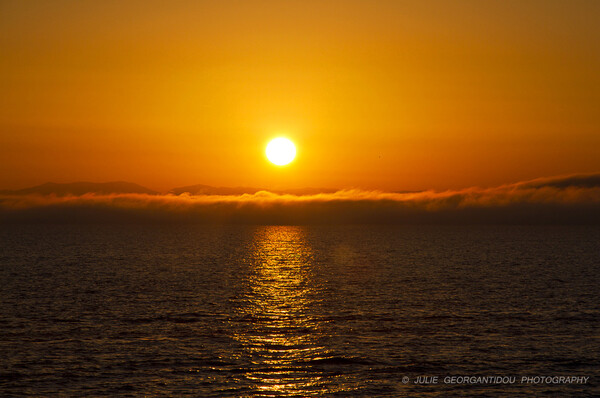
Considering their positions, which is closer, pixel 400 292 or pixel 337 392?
pixel 337 392

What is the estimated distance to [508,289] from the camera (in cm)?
11806

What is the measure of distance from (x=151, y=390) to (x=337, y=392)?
15245mm

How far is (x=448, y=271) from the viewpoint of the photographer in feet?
520

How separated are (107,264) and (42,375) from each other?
127 metres

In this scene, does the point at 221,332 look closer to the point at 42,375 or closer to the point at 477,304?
the point at 42,375

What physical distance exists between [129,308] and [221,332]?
2447 cm

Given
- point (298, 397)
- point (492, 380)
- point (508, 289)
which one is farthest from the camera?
point (508, 289)

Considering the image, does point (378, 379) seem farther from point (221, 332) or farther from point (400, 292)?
point (400, 292)

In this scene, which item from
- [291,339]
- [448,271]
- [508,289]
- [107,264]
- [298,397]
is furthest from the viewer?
[107,264]

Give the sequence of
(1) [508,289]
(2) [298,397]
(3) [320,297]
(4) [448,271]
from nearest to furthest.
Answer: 1. (2) [298,397]
2. (3) [320,297]
3. (1) [508,289]
4. (4) [448,271]

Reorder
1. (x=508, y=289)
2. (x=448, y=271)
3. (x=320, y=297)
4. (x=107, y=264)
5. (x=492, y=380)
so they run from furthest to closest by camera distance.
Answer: (x=107, y=264), (x=448, y=271), (x=508, y=289), (x=320, y=297), (x=492, y=380)

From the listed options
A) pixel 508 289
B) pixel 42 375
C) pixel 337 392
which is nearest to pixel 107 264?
pixel 508 289

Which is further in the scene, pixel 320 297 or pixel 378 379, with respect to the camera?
pixel 320 297

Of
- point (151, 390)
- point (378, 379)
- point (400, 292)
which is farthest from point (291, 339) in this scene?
point (400, 292)
